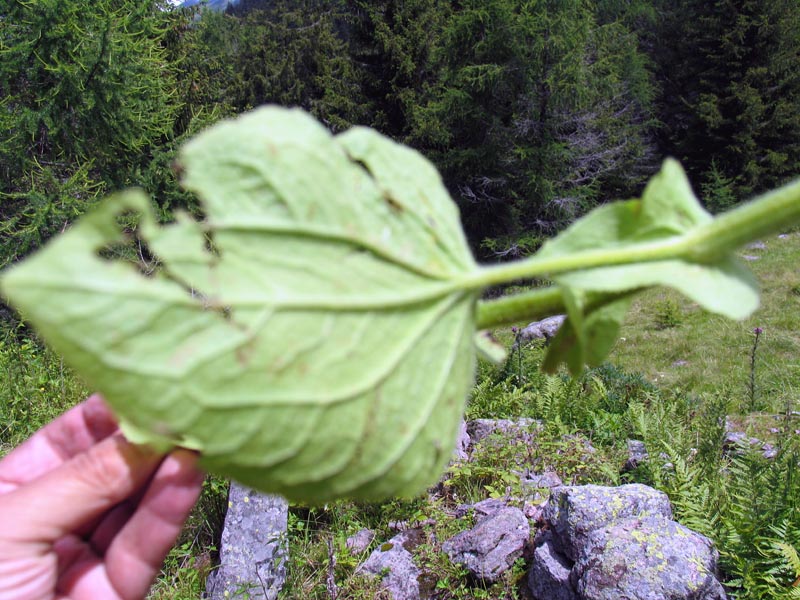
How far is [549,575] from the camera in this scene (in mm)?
3730

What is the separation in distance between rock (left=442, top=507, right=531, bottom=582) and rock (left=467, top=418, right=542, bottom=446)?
1143 mm

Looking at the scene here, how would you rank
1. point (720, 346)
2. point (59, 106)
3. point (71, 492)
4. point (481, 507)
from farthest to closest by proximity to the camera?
point (59, 106) → point (720, 346) → point (481, 507) → point (71, 492)

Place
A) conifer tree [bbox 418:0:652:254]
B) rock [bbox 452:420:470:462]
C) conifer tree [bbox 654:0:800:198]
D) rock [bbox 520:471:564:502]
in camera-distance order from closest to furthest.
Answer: rock [bbox 520:471:564:502]
rock [bbox 452:420:470:462]
conifer tree [bbox 418:0:652:254]
conifer tree [bbox 654:0:800:198]

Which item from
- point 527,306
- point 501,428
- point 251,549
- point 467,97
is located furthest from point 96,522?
point 467,97

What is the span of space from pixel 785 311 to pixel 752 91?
1024cm

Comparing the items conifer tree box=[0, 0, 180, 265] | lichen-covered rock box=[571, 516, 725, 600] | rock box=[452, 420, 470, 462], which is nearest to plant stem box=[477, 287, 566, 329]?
lichen-covered rock box=[571, 516, 725, 600]

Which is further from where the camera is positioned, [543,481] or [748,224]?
[543,481]

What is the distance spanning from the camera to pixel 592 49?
14.8 meters

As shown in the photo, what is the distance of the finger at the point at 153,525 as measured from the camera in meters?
1.26

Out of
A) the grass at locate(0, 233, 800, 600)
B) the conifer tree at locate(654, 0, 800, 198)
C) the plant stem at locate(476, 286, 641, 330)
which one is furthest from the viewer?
the conifer tree at locate(654, 0, 800, 198)

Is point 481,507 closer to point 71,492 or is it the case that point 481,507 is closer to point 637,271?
point 71,492

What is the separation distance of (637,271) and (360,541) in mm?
4002

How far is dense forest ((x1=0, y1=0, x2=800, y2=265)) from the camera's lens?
8836mm

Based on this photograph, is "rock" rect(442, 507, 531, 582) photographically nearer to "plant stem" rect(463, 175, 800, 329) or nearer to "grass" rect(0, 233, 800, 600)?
"grass" rect(0, 233, 800, 600)
